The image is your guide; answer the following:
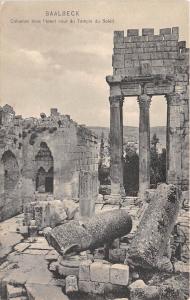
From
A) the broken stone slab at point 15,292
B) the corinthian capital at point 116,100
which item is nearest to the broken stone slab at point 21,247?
the broken stone slab at point 15,292

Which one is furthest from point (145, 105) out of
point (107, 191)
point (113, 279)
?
point (113, 279)

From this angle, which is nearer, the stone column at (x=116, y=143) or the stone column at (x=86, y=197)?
the stone column at (x=86, y=197)

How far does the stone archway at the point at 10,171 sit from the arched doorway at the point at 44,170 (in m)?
1.28

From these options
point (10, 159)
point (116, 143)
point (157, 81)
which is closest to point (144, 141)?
point (116, 143)

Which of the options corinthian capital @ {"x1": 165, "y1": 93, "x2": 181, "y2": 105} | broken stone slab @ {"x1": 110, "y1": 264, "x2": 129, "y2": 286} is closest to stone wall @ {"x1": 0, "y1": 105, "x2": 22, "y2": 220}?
corinthian capital @ {"x1": 165, "y1": 93, "x2": 181, "y2": 105}

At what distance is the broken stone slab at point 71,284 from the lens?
701 centimetres

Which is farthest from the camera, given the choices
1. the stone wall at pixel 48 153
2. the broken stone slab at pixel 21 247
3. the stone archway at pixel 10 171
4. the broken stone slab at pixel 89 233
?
the stone wall at pixel 48 153

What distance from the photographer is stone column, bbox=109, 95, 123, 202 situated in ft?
43.5

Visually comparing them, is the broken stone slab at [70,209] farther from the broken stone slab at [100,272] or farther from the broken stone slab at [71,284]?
the broken stone slab at [100,272]

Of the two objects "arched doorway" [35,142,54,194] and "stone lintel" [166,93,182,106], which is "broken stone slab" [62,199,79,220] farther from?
"stone lintel" [166,93,182,106]

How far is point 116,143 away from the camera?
44.0ft

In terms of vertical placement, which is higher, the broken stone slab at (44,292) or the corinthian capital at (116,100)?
the corinthian capital at (116,100)

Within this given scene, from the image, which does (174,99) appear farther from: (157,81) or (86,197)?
(86,197)

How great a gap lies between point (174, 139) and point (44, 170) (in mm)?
6784
